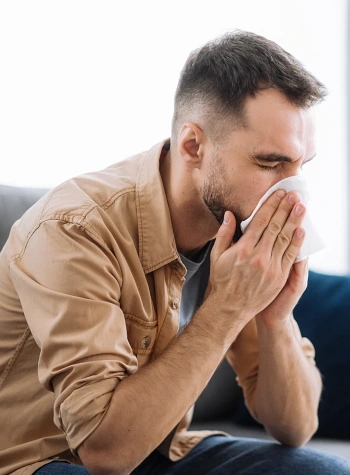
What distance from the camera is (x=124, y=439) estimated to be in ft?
3.70

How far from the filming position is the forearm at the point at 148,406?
1.12 meters

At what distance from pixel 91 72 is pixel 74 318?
1.20 m

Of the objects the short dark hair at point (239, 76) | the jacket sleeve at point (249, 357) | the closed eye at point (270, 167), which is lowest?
the jacket sleeve at point (249, 357)

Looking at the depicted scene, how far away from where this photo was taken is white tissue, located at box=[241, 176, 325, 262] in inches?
52.4

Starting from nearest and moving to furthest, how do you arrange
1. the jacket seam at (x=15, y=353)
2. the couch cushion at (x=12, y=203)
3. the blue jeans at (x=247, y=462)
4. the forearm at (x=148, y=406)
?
1. the forearm at (x=148, y=406)
2. the jacket seam at (x=15, y=353)
3. the blue jeans at (x=247, y=462)
4. the couch cushion at (x=12, y=203)

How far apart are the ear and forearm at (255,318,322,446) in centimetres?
36

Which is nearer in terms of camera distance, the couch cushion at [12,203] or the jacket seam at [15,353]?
the jacket seam at [15,353]

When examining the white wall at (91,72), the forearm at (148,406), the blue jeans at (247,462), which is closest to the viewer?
the forearm at (148,406)

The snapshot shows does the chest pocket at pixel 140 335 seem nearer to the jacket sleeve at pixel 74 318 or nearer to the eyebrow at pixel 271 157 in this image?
the jacket sleeve at pixel 74 318

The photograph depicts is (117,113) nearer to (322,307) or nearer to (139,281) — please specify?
(322,307)

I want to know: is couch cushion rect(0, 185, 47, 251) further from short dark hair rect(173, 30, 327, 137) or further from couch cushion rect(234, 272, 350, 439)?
couch cushion rect(234, 272, 350, 439)

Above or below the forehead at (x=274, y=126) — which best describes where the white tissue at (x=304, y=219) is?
below

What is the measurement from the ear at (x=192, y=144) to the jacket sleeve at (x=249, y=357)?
0.41 metres

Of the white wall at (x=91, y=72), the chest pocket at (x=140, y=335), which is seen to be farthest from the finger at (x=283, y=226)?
the white wall at (x=91, y=72)
